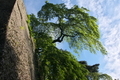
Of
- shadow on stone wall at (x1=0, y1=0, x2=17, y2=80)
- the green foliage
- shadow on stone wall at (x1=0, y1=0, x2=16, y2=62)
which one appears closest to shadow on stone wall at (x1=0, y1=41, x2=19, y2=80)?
shadow on stone wall at (x1=0, y1=0, x2=17, y2=80)

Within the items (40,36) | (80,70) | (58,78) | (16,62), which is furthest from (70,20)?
(16,62)

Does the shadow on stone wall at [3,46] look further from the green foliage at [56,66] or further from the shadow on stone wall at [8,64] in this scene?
the green foliage at [56,66]

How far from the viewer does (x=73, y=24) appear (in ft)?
43.4

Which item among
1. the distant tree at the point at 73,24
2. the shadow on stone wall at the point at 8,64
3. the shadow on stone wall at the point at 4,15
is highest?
the distant tree at the point at 73,24

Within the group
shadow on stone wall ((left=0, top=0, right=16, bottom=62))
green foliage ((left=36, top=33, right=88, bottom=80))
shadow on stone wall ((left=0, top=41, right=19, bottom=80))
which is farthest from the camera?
green foliage ((left=36, top=33, right=88, bottom=80))

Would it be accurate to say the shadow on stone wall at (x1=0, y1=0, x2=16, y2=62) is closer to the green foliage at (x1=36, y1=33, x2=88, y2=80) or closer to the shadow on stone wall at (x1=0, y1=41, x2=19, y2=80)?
the shadow on stone wall at (x1=0, y1=41, x2=19, y2=80)

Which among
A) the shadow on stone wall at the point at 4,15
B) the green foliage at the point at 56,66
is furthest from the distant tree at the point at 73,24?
the shadow on stone wall at the point at 4,15

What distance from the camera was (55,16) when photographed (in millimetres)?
13266

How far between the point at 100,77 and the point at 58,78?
1147 cm

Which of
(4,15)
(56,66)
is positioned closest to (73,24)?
(56,66)

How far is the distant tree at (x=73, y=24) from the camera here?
13133 mm

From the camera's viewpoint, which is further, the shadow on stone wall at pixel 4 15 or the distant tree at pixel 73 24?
the distant tree at pixel 73 24

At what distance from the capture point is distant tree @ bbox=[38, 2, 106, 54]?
13133 millimetres

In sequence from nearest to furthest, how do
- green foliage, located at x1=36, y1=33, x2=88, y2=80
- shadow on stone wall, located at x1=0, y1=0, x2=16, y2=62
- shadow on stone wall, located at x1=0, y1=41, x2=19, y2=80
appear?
shadow on stone wall, located at x1=0, y1=41, x2=19, y2=80 → shadow on stone wall, located at x1=0, y1=0, x2=16, y2=62 → green foliage, located at x1=36, y1=33, x2=88, y2=80
